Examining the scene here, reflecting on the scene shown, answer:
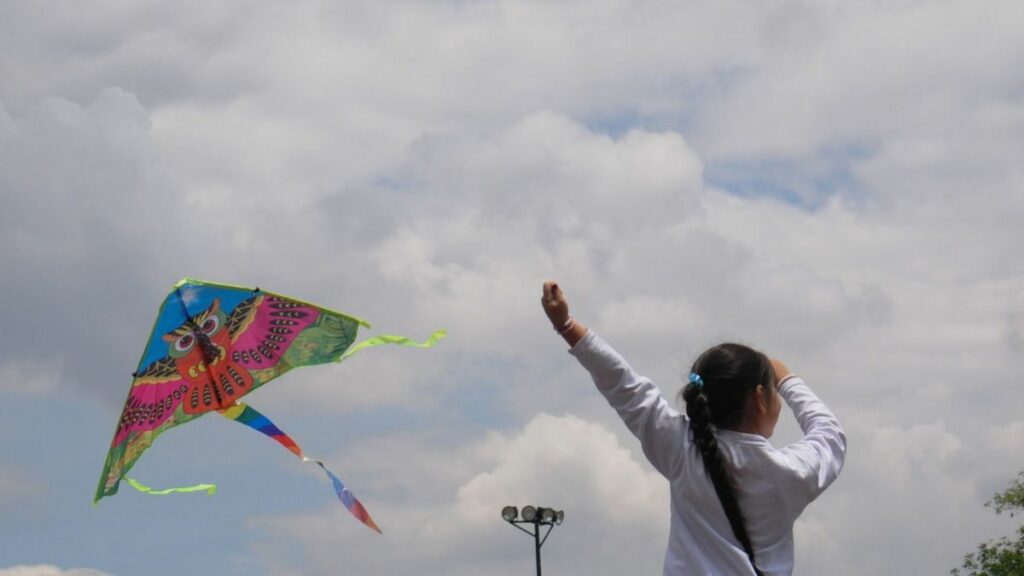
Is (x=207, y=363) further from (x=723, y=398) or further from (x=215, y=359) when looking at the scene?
(x=723, y=398)

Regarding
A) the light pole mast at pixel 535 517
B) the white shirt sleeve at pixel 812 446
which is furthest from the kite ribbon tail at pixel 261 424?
the light pole mast at pixel 535 517

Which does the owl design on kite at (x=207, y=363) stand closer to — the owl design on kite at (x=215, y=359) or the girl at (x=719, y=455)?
the owl design on kite at (x=215, y=359)

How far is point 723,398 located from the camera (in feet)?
9.96

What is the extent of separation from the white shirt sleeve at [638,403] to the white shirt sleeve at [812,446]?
281mm

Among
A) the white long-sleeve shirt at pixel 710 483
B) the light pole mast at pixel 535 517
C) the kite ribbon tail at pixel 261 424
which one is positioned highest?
the light pole mast at pixel 535 517

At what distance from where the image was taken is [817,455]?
124 inches

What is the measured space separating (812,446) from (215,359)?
10.7ft

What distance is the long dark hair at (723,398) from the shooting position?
116 inches

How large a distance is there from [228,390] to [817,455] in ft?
10.6

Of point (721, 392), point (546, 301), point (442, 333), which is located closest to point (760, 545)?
point (721, 392)

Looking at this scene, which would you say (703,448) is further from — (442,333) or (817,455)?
(442,333)

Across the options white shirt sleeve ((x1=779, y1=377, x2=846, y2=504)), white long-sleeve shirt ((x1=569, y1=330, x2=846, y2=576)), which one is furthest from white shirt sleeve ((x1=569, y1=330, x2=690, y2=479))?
white shirt sleeve ((x1=779, y1=377, x2=846, y2=504))

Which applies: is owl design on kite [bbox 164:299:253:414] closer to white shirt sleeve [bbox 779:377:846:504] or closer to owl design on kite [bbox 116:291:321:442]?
owl design on kite [bbox 116:291:321:442]

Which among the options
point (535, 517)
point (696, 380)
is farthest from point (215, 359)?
point (535, 517)
